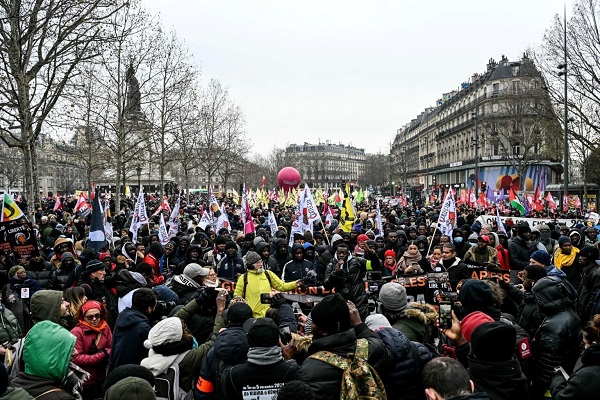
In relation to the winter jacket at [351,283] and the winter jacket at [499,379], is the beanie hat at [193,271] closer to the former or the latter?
the winter jacket at [351,283]

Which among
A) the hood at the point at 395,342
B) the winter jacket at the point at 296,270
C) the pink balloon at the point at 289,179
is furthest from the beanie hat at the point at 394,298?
the pink balloon at the point at 289,179

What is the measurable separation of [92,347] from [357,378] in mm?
2678

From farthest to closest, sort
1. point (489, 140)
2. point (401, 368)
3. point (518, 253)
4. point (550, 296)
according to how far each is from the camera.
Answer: point (489, 140)
point (518, 253)
point (550, 296)
point (401, 368)

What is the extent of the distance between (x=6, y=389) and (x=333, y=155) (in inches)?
7187

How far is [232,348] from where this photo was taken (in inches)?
145

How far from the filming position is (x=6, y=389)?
2.91m

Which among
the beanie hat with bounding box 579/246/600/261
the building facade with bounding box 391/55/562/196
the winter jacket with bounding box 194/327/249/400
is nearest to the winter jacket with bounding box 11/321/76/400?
the winter jacket with bounding box 194/327/249/400

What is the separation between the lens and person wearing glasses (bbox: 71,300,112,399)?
449cm

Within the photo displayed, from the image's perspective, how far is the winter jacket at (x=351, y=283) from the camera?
20.1ft

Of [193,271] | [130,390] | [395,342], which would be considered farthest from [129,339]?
[395,342]

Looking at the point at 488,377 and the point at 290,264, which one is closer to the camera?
the point at 488,377

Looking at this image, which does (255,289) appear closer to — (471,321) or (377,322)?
(377,322)

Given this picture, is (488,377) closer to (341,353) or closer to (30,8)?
(341,353)

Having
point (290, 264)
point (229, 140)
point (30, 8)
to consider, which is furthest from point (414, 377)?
point (229, 140)
